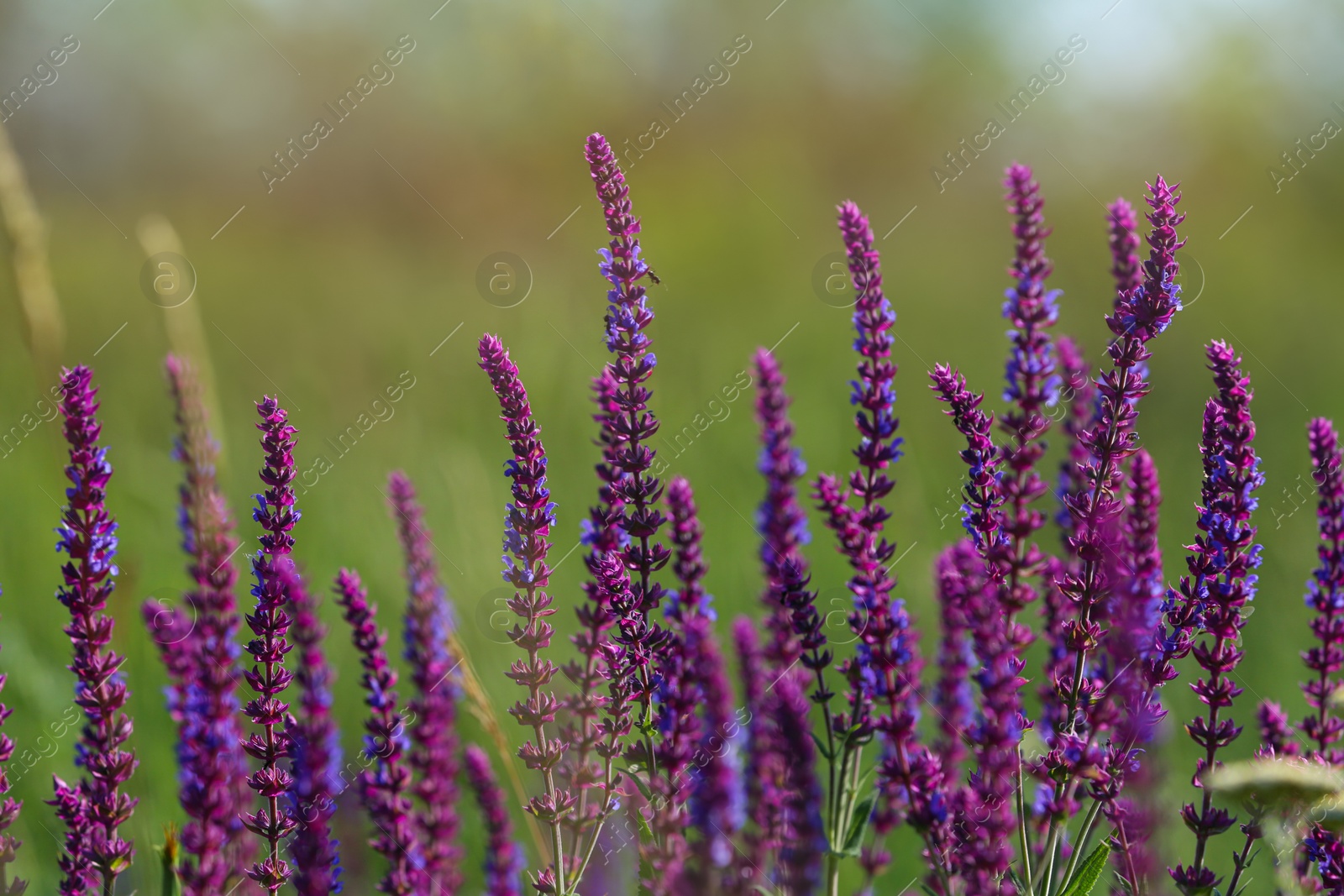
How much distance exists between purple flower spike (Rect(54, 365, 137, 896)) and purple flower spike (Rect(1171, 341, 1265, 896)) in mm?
2147

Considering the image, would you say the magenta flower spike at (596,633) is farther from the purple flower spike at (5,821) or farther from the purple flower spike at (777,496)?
the purple flower spike at (5,821)

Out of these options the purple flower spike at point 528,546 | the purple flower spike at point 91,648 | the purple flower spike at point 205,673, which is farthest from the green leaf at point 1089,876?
the purple flower spike at point 91,648

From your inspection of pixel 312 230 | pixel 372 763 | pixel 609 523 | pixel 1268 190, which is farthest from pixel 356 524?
pixel 1268 190

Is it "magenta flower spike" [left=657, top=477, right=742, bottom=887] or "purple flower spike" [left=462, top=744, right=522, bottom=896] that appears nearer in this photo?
"magenta flower spike" [left=657, top=477, right=742, bottom=887]

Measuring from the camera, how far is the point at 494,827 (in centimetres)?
280

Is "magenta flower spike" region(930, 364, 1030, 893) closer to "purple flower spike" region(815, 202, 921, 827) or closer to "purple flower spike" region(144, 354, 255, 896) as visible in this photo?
"purple flower spike" region(815, 202, 921, 827)

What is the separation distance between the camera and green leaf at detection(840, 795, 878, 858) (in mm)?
2361

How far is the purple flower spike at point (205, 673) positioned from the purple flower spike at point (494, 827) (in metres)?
0.60

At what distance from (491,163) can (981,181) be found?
8.99 metres

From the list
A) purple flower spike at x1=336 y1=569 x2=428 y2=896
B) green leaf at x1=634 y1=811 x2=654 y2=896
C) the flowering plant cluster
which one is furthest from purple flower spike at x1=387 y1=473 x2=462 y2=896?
green leaf at x1=634 y1=811 x2=654 y2=896

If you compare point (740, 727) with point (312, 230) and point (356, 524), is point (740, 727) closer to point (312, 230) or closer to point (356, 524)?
point (356, 524)

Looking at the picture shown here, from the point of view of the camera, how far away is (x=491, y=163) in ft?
65.3

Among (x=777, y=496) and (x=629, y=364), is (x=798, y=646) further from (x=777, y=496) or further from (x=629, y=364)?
(x=629, y=364)

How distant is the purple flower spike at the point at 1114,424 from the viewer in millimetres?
2098
